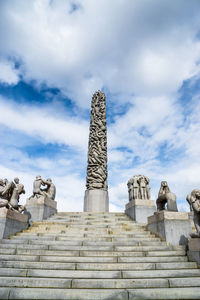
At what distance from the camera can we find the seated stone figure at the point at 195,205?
6.58 meters

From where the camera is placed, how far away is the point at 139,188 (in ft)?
41.2

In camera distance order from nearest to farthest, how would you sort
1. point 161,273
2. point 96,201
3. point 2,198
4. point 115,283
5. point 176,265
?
1. point 115,283
2. point 161,273
3. point 176,265
4. point 2,198
5. point 96,201

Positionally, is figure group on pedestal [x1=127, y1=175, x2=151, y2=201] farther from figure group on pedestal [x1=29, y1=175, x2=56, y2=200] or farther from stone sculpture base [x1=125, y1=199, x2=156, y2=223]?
figure group on pedestal [x1=29, y1=175, x2=56, y2=200]

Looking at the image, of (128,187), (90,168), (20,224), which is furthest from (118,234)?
(90,168)

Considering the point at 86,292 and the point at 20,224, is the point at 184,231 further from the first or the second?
the point at 20,224

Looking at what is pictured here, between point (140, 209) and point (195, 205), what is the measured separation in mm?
5012

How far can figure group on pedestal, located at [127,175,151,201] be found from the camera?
12.4m

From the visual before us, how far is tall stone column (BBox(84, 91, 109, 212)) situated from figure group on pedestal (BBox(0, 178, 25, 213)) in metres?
8.26

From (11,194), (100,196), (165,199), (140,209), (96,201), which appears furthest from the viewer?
(100,196)

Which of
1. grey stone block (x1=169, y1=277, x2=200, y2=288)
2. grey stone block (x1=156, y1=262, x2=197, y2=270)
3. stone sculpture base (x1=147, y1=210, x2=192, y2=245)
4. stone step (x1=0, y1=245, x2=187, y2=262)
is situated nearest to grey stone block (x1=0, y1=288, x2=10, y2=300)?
stone step (x1=0, y1=245, x2=187, y2=262)

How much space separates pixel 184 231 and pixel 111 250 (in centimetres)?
290

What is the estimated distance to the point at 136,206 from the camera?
1141cm

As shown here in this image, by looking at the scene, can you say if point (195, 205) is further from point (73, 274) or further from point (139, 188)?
point (139, 188)

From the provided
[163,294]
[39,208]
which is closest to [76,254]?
[163,294]
